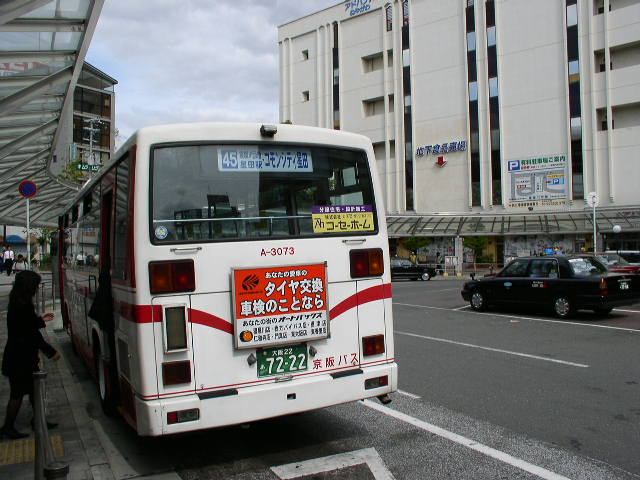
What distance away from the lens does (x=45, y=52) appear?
1086 centimetres

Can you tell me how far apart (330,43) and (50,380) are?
160 ft

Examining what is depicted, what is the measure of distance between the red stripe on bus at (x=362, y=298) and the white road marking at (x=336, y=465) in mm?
1239

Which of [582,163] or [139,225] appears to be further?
[582,163]

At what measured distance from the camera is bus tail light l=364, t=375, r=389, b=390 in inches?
205

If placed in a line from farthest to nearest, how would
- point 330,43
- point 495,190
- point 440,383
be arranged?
point 330,43 < point 495,190 < point 440,383

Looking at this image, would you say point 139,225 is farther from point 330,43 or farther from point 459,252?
point 330,43

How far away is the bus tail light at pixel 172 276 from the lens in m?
4.50

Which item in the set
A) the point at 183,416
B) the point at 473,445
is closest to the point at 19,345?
the point at 183,416

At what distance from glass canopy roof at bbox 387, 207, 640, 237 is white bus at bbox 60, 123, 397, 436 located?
34.2 meters

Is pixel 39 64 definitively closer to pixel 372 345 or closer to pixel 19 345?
pixel 19 345

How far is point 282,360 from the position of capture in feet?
16.1

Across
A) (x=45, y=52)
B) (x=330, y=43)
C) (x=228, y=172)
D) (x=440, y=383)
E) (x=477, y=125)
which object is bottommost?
(x=440, y=383)

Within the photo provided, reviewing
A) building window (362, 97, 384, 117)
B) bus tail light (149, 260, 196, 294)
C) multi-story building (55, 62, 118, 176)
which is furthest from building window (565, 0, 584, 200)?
multi-story building (55, 62, 118, 176)

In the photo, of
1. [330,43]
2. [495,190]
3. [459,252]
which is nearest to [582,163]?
[495,190]
